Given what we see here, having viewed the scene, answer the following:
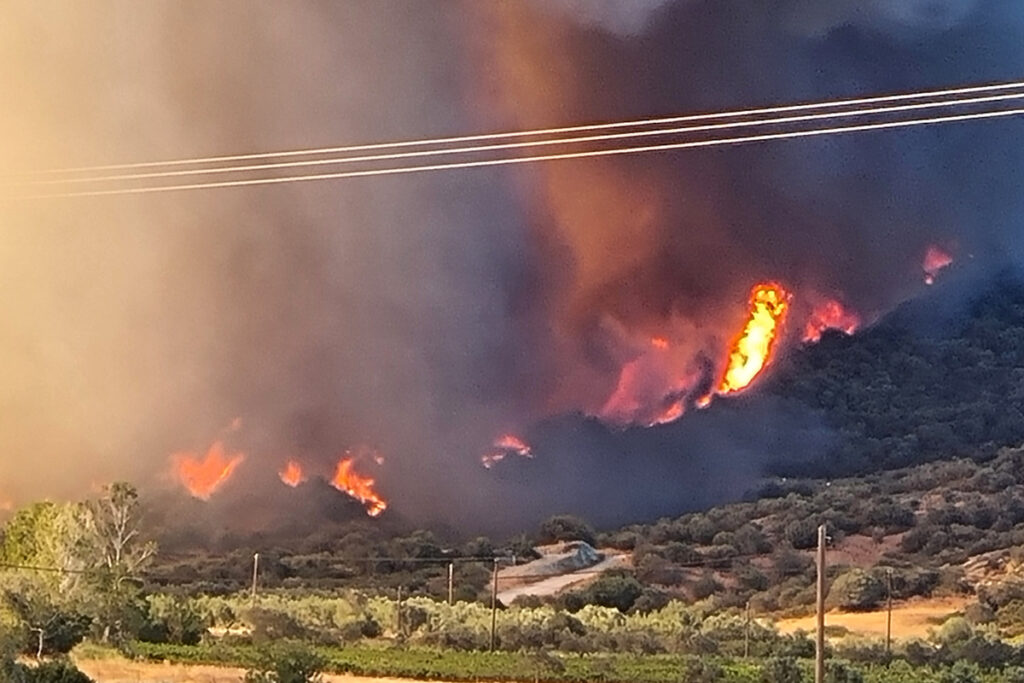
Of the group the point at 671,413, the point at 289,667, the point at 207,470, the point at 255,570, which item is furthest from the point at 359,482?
the point at 671,413

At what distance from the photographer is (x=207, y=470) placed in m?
5.92

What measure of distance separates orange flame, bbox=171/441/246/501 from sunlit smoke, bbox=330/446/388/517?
0.43m

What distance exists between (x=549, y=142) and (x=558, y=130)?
6cm

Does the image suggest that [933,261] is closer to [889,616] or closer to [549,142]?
[889,616]

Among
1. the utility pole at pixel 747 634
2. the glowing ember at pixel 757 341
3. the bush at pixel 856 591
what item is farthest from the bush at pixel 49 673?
the bush at pixel 856 591

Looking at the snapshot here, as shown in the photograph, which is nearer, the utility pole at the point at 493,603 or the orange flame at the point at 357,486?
the utility pole at the point at 493,603

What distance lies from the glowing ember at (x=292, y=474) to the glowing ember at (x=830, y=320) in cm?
207

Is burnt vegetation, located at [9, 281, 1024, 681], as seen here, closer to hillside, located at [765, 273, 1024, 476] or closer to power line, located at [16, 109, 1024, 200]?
hillside, located at [765, 273, 1024, 476]

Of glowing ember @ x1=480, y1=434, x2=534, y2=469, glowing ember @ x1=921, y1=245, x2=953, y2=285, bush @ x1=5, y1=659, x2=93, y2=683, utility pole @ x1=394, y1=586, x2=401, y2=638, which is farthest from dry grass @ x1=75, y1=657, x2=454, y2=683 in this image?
glowing ember @ x1=921, y1=245, x2=953, y2=285

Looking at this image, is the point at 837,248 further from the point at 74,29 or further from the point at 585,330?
the point at 74,29

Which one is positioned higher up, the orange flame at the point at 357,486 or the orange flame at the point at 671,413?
the orange flame at the point at 671,413

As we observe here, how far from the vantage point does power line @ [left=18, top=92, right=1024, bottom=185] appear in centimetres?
530

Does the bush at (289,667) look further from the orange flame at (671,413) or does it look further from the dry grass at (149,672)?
the orange flame at (671,413)

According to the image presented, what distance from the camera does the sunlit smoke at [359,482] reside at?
18.7ft
